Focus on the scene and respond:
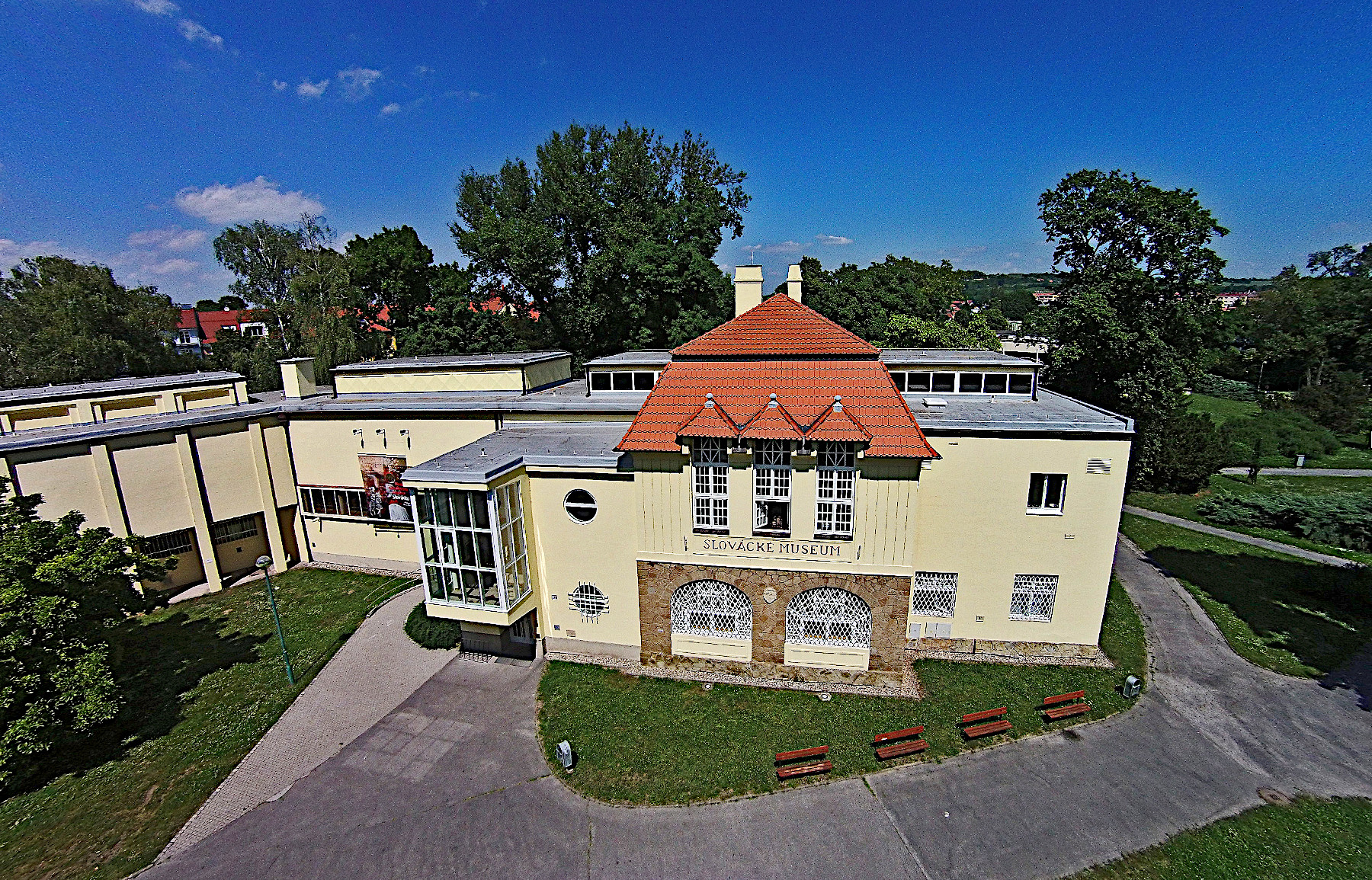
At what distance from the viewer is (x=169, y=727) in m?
13.8

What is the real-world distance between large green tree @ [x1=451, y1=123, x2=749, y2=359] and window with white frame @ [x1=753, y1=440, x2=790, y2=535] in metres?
22.4

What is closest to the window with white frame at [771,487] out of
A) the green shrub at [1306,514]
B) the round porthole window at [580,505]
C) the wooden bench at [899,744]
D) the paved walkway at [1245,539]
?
the round porthole window at [580,505]

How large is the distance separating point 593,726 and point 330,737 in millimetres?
6475

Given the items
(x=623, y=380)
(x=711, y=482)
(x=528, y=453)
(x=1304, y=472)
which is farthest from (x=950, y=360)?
(x=1304, y=472)

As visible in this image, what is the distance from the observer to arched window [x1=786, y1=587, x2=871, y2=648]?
14.5 metres

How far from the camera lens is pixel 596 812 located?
1104cm

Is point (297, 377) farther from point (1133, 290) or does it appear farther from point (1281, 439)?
point (1281, 439)

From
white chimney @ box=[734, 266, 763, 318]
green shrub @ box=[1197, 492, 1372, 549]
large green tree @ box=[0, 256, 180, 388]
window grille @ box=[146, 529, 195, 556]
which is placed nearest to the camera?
white chimney @ box=[734, 266, 763, 318]

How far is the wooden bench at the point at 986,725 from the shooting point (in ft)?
41.3

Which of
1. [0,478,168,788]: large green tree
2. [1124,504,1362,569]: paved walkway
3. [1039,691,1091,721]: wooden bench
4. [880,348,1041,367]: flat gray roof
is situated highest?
[880,348,1041,367]: flat gray roof

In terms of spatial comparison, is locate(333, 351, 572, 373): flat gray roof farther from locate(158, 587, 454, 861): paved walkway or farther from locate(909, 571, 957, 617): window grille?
locate(909, 571, 957, 617): window grille

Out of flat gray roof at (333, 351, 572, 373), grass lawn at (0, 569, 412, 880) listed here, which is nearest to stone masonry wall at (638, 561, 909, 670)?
grass lawn at (0, 569, 412, 880)

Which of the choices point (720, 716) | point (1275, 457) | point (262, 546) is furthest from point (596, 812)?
point (1275, 457)

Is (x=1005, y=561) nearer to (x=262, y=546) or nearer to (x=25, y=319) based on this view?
(x=262, y=546)
